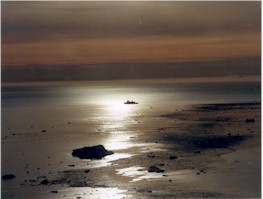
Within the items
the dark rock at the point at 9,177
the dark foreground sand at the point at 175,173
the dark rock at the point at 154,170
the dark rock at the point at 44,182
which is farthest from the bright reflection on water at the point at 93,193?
the dark rock at the point at 9,177

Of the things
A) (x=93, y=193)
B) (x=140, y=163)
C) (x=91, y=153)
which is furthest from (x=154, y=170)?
A: (x=91, y=153)

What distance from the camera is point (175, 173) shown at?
2248cm

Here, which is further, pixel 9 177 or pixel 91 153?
pixel 91 153

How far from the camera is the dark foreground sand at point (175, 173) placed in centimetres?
1962

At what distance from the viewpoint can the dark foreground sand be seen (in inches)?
773

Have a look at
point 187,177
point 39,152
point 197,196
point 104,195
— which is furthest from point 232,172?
point 39,152

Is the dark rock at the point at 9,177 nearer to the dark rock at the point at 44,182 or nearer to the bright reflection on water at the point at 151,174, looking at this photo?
the dark rock at the point at 44,182

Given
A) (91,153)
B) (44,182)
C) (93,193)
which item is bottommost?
(93,193)

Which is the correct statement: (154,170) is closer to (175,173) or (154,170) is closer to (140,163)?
(175,173)

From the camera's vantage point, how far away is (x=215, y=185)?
67.7ft

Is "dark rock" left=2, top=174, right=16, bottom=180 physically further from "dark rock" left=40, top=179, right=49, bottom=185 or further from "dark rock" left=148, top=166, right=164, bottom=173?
"dark rock" left=148, top=166, right=164, bottom=173

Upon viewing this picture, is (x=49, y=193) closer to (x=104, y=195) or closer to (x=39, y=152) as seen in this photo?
(x=104, y=195)

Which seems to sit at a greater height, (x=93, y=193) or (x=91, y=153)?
(x=91, y=153)

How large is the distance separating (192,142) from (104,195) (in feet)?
44.4
